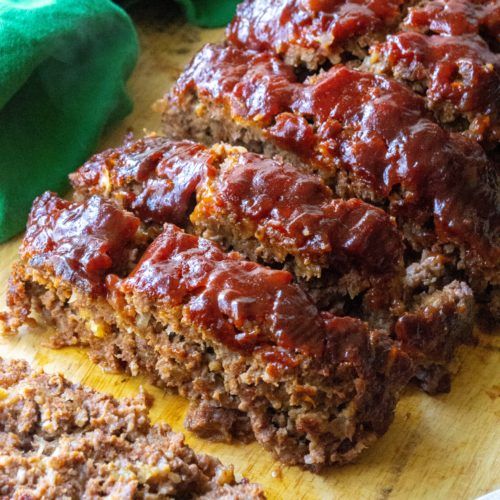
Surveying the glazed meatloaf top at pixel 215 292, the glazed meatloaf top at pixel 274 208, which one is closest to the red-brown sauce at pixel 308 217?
the glazed meatloaf top at pixel 274 208

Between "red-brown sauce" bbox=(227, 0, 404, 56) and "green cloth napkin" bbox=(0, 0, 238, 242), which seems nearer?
"red-brown sauce" bbox=(227, 0, 404, 56)

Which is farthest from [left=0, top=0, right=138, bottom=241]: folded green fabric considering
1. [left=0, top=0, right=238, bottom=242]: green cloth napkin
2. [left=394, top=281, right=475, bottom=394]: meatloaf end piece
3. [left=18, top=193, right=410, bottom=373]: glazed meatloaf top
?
[left=394, top=281, right=475, bottom=394]: meatloaf end piece

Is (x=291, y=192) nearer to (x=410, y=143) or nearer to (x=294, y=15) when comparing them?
(x=410, y=143)

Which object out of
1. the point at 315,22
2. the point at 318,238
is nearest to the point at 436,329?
the point at 318,238

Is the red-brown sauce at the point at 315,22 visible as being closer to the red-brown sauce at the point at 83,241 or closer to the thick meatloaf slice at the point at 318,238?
the thick meatloaf slice at the point at 318,238

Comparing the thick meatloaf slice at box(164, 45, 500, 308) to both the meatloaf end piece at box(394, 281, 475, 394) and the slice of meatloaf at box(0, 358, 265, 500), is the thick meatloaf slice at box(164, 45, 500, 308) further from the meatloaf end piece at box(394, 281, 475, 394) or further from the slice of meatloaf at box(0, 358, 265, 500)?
the slice of meatloaf at box(0, 358, 265, 500)

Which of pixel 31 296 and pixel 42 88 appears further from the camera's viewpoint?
pixel 42 88

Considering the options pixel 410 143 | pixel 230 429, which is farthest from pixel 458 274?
pixel 230 429
